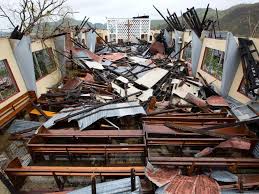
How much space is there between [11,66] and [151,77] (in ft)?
24.4

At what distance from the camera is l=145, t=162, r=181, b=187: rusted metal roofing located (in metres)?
4.96

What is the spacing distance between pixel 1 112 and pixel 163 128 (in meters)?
5.83

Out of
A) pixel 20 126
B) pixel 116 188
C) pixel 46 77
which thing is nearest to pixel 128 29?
pixel 46 77

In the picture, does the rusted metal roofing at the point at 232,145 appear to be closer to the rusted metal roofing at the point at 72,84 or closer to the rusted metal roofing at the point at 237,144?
the rusted metal roofing at the point at 237,144

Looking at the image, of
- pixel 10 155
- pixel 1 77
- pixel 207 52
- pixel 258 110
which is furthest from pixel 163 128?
pixel 207 52

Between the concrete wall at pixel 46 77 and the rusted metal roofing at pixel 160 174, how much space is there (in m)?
7.40

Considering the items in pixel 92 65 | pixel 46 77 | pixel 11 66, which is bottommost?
pixel 92 65

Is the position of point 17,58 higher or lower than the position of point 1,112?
higher

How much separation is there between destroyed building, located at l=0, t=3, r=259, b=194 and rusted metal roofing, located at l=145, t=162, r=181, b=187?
0.08 ft

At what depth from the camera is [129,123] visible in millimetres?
8266

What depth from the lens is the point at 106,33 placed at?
1238 inches

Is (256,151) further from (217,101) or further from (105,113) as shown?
(105,113)

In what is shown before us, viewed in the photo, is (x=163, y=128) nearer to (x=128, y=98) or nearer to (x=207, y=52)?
(x=128, y=98)

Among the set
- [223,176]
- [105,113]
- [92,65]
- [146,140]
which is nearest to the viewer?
[223,176]
